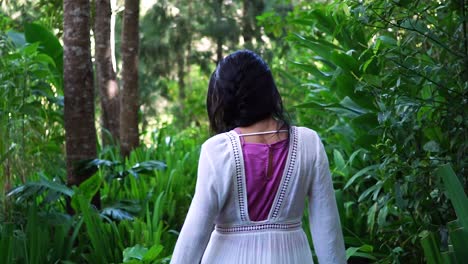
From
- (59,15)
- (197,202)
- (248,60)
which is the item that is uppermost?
(59,15)

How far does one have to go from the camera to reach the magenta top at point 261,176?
8.74 feet

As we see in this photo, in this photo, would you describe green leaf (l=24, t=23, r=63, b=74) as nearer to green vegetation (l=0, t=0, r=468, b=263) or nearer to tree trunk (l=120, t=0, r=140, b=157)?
green vegetation (l=0, t=0, r=468, b=263)

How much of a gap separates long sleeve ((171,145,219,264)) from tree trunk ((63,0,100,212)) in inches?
117

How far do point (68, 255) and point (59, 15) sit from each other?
21.8 ft

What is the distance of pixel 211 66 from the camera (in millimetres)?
20484

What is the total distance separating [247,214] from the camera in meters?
2.66

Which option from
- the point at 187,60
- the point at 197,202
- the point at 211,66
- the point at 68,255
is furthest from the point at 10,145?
the point at 211,66

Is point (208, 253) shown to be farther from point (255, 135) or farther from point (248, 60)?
point (248, 60)

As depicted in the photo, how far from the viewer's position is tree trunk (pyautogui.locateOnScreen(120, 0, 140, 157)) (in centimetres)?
876

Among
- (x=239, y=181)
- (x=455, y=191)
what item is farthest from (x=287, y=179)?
(x=455, y=191)

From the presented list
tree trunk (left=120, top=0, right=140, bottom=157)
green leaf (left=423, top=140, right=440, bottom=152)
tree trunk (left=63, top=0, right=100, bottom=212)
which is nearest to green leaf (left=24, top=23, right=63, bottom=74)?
tree trunk (left=120, top=0, right=140, bottom=157)

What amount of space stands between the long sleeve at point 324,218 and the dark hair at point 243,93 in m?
0.22

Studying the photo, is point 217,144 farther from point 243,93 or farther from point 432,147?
point 432,147

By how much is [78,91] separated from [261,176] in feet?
10.0
